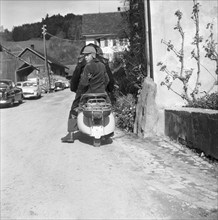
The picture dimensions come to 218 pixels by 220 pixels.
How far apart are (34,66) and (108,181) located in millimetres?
62807

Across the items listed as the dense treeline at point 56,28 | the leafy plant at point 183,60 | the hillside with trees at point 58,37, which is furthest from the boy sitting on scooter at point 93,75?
the dense treeline at point 56,28

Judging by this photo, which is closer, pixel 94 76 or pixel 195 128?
pixel 195 128

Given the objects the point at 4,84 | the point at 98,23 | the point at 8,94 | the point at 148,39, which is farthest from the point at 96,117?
the point at 98,23

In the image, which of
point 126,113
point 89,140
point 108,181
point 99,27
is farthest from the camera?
point 99,27

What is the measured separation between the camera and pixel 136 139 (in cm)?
795

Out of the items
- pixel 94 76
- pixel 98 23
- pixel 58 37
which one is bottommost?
pixel 94 76

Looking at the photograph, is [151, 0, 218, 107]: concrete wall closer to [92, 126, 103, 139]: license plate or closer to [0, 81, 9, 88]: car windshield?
[92, 126, 103, 139]: license plate

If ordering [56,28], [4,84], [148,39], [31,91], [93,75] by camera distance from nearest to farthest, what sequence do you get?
1. [93,75]
2. [148,39]
3. [4,84]
4. [31,91]
5. [56,28]

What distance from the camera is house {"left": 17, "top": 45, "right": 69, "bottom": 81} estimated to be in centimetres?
6126

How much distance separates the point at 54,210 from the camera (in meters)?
4.26

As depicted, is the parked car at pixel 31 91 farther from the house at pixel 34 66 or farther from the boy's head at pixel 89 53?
the house at pixel 34 66

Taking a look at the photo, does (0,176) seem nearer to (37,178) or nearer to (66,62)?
(37,178)

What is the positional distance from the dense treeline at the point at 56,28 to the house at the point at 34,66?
29993 millimetres

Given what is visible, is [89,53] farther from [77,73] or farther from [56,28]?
[56,28]
